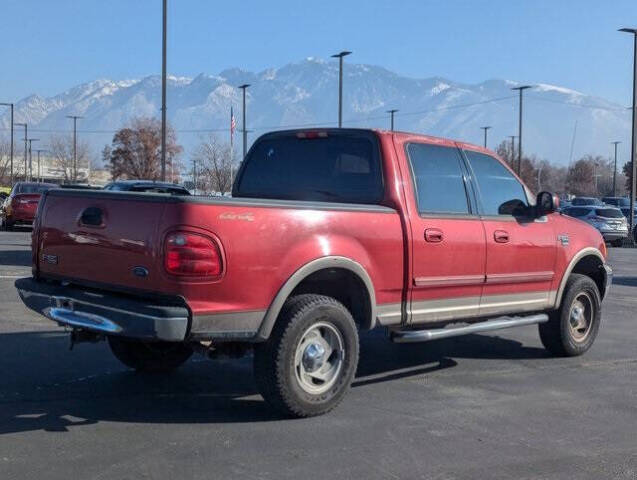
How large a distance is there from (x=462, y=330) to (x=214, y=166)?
41344 millimetres

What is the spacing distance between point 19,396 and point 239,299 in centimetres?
212

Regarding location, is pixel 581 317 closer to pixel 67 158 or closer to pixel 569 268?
pixel 569 268

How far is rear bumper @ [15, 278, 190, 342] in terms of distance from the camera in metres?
5.14

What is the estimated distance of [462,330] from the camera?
274 inches

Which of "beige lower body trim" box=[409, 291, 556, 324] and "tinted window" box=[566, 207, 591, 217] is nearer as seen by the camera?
"beige lower body trim" box=[409, 291, 556, 324]

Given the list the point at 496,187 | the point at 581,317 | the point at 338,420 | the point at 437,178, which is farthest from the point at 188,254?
the point at 581,317

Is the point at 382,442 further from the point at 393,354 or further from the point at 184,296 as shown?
the point at 393,354

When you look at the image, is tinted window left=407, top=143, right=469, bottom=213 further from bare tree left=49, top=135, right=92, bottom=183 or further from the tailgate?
bare tree left=49, top=135, right=92, bottom=183

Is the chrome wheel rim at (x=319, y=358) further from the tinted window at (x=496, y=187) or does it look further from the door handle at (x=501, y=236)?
the tinted window at (x=496, y=187)

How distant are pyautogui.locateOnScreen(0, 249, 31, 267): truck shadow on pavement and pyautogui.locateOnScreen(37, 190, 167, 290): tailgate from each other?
35.5 feet

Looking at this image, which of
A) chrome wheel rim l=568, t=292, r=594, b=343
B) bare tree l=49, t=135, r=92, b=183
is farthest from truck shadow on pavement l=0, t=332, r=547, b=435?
Result: bare tree l=49, t=135, r=92, b=183

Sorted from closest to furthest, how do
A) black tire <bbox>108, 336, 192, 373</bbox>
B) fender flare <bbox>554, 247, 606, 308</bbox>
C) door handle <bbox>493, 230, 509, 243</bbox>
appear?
black tire <bbox>108, 336, 192, 373</bbox>
door handle <bbox>493, 230, 509, 243</bbox>
fender flare <bbox>554, 247, 606, 308</bbox>

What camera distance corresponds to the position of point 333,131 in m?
7.11

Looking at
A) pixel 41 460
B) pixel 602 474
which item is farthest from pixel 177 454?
pixel 602 474
